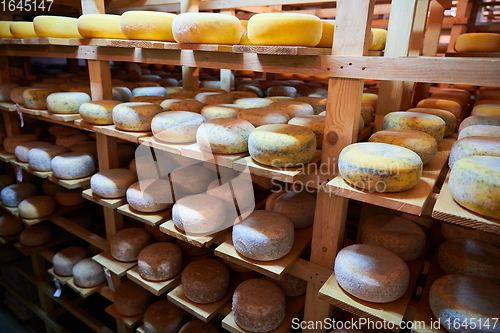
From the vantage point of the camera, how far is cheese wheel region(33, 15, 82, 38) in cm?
210

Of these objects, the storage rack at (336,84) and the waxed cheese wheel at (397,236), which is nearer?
the storage rack at (336,84)

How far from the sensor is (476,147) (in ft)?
3.87

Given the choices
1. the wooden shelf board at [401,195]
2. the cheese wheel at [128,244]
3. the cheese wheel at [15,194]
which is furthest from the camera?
the cheese wheel at [15,194]

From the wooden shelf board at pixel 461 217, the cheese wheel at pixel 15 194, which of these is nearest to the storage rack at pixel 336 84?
the wooden shelf board at pixel 461 217

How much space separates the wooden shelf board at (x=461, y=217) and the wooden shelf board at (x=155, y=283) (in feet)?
5.13

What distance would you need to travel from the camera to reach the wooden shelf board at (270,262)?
149 cm

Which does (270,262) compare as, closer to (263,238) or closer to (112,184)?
(263,238)

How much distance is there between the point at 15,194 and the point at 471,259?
3495mm

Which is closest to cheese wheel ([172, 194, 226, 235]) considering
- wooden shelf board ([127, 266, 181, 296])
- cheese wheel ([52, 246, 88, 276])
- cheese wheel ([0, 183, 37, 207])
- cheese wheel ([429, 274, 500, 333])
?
wooden shelf board ([127, 266, 181, 296])

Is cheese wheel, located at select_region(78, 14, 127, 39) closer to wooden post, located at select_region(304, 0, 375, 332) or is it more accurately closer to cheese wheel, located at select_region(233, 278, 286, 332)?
wooden post, located at select_region(304, 0, 375, 332)

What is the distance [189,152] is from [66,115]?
1.11 meters

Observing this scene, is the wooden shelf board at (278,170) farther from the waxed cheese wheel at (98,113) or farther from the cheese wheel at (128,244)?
the cheese wheel at (128,244)

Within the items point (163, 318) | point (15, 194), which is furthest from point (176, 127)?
point (15, 194)

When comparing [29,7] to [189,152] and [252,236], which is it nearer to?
[189,152]
